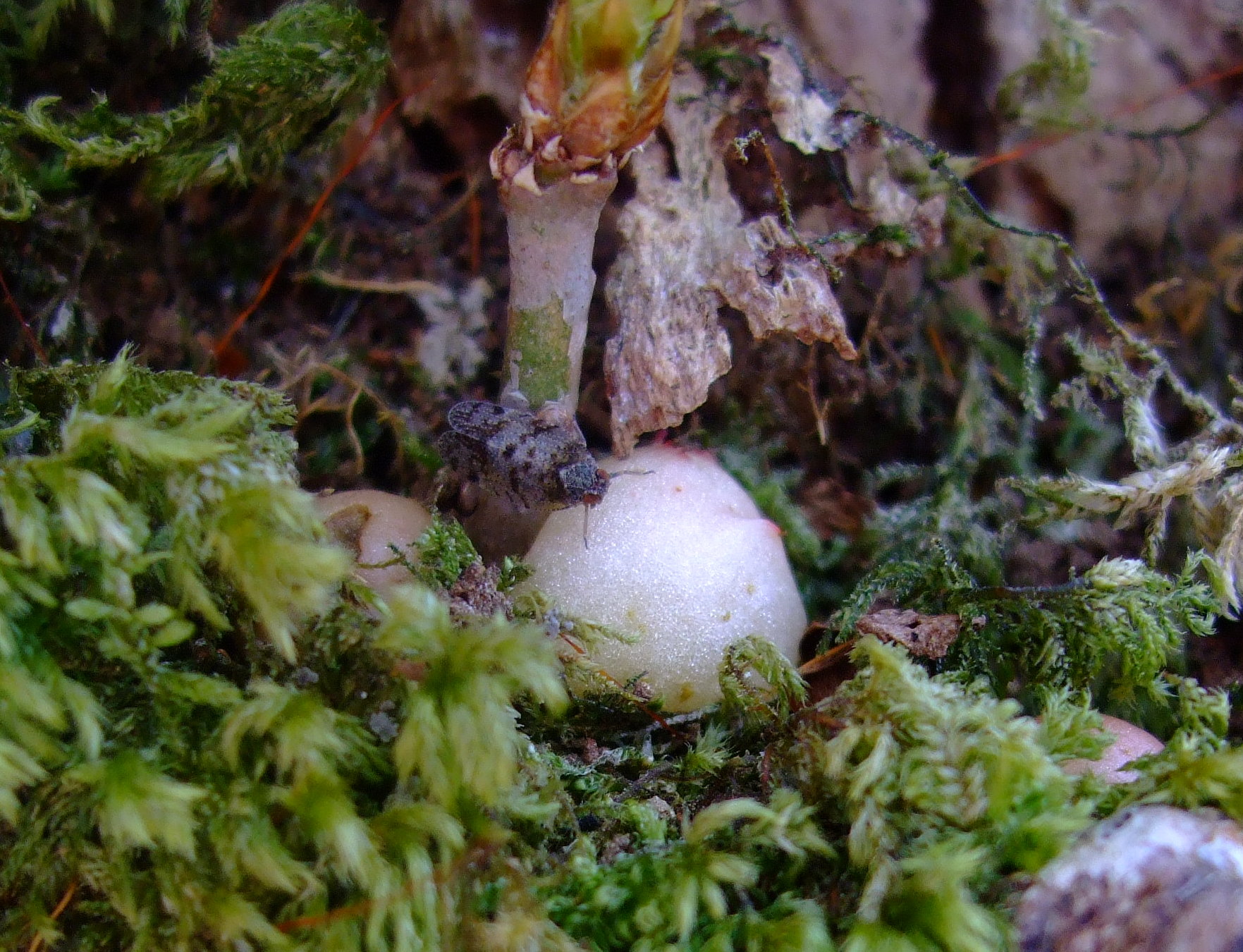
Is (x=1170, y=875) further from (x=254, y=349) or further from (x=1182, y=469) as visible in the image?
(x=254, y=349)

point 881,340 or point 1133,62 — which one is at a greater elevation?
point 1133,62

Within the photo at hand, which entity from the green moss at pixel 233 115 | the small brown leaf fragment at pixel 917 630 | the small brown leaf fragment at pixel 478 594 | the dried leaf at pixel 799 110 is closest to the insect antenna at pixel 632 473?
the small brown leaf fragment at pixel 478 594

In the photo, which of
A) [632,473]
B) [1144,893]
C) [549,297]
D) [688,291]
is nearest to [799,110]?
[688,291]

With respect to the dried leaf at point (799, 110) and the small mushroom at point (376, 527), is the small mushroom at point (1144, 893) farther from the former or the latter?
the dried leaf at point (799, 110)

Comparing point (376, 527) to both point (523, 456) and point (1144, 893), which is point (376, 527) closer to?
point (523, 456)

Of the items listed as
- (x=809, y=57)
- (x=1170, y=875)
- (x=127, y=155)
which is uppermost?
(x=809, y=57)

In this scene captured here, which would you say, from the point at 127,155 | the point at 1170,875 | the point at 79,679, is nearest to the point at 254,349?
the point at 127,155

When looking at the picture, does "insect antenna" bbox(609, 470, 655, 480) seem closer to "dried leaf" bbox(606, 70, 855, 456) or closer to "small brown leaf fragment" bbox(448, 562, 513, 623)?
"dried leaf" bbox(606, 70, 855, 456)
